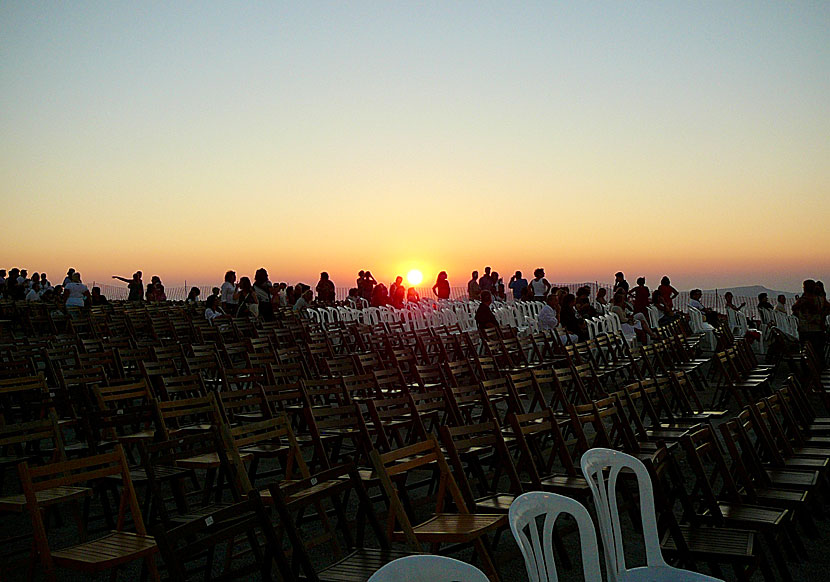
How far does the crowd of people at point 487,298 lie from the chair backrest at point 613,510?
936 centimetres

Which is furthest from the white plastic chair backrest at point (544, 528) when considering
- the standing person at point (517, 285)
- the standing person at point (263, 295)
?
the standing person at point (517, 285)

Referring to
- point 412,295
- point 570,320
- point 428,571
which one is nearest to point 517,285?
point 412,295

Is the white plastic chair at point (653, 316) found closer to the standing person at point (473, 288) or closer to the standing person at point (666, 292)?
the standing person at point (666, 292)

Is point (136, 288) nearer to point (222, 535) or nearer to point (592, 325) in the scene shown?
point (592, 325)

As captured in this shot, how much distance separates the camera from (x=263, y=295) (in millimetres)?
15633

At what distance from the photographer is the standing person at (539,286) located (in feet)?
63.3

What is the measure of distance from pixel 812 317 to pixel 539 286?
6.97m

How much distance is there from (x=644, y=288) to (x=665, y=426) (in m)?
9.24

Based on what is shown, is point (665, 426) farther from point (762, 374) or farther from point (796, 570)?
point (762, 374)

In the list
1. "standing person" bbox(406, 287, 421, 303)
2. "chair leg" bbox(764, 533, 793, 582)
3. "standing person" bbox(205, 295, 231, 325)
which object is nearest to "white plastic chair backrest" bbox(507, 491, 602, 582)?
"chair leg" bbox(764, 533, 793, 582)

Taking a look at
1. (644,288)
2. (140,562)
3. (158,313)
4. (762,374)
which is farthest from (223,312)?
(140,562)

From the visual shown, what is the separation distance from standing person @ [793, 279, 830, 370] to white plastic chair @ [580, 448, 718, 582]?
1107 cm

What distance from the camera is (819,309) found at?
13500mm

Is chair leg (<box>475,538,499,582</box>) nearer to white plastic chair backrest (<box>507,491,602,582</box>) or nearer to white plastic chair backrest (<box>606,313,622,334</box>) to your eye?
white plastic chair backrest (<box>507,491,602,582</box>)
